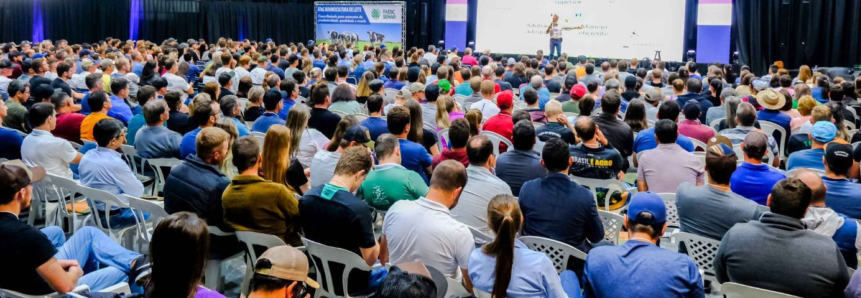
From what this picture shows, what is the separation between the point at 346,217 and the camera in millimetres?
3516

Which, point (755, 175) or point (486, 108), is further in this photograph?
point (486, 108)

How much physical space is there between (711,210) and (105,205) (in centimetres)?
382

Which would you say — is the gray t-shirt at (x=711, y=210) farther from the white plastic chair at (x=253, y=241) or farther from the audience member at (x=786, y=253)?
the white plastic chair at (x=253, y=241)

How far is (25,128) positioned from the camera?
23.6 feet

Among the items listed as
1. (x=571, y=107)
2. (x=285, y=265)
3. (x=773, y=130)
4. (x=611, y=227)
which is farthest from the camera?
(x=571, y=107)

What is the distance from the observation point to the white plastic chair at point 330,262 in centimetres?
340

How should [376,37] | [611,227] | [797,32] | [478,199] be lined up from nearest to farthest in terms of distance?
[478,199], [611,227], [797,32], [376,37]

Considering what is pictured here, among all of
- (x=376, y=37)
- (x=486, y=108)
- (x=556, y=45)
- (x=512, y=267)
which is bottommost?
(x=512, y=267)

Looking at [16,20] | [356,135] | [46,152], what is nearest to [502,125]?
[356,135]

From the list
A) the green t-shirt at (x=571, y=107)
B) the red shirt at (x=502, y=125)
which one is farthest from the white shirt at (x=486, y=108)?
the red shirt at (x=502, y=125)

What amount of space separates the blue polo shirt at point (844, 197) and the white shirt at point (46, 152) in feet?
17.4

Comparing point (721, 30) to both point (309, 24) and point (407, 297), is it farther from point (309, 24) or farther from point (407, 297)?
point (407, 297)

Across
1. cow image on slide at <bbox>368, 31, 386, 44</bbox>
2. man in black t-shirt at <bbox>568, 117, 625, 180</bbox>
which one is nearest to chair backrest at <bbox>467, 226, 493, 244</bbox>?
man in black t-shirt at <bbox>568, 117, 625, 180</bbox>

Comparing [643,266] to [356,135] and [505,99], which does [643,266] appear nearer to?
[356,135]
